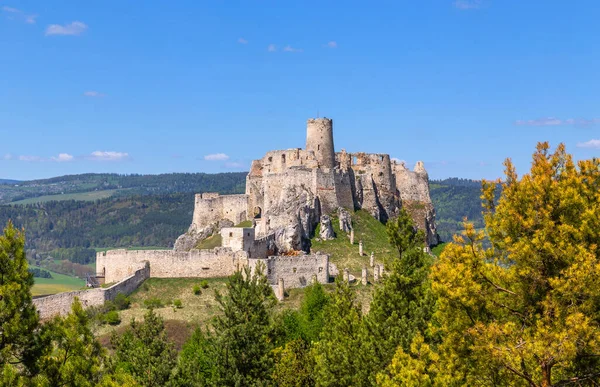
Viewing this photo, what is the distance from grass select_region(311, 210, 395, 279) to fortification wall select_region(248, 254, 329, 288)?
3.38m

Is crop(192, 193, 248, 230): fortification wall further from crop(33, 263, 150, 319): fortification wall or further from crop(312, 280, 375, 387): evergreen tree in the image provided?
crop(312, 280, 375, 387): evergreen tree

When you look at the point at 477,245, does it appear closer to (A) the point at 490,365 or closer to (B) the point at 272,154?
(A) the point at 490,365

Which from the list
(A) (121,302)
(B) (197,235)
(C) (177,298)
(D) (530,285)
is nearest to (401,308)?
(D) (530,285)

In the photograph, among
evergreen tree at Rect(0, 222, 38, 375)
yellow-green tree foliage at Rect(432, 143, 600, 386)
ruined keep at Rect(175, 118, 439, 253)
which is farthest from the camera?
ruined keep at Rect(175, 118, 439, 253)

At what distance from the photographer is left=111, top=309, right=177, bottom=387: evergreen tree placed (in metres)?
36.1

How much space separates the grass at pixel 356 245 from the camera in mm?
69438

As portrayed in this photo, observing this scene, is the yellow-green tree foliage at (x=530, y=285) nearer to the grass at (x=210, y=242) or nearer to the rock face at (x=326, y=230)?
the rock face at (x=326, y=230)

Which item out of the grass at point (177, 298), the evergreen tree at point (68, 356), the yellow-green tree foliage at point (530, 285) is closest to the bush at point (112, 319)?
the grass at point (177, 298)

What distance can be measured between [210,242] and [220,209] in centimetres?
722

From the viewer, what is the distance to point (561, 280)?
62.3 feet

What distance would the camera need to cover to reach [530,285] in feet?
65.6

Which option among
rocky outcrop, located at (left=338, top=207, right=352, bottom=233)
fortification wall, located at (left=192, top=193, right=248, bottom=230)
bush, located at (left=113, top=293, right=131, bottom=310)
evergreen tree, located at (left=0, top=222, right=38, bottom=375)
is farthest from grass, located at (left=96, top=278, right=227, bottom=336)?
evergreen tree, located at (left=0, top=222, right=38, bottom=375)

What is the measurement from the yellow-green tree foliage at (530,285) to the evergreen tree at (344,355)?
11621 mm

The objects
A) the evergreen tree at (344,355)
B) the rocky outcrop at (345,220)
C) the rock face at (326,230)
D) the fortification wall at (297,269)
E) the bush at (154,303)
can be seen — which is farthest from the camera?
the rocky outcrop at (345,220)
